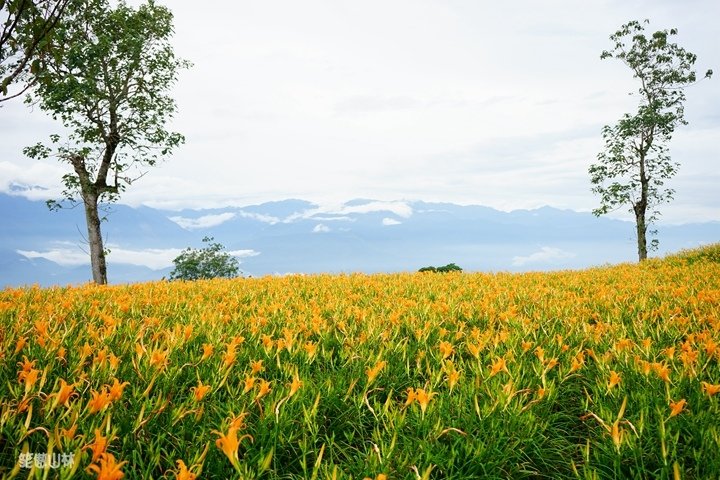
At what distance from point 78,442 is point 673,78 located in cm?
3045

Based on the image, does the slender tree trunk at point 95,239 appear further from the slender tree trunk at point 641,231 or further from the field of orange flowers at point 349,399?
the slender tree trunk at point 641,231

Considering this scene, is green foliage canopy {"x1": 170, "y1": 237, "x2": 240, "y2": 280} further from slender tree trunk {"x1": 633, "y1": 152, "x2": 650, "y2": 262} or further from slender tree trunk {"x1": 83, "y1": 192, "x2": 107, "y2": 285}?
slender tree trunk {"x1": 633, "y1": 152, "x2": 650, "y2": 262}

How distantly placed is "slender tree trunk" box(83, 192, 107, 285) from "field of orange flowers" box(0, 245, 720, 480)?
459 inches

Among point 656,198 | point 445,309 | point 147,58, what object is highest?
point 147,58

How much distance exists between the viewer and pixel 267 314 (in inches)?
179

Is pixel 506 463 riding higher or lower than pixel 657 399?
lower

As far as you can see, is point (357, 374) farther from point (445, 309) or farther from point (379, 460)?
point (445, 309)

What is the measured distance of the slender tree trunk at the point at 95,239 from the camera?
14.9 m

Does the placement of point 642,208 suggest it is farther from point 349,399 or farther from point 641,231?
point 349,399

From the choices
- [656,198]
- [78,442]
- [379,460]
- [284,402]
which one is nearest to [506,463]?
[379,460]

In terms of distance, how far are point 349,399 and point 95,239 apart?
15055 millimetres

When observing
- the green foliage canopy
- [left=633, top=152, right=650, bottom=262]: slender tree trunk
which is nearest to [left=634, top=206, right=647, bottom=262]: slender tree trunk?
[left=633, top=152, right=650, bottom=262]: slender tree trunk

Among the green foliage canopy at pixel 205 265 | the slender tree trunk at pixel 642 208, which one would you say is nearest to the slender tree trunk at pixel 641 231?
the slender tree trunk at pixel 642 208

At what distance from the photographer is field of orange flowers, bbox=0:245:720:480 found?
1.99 m
